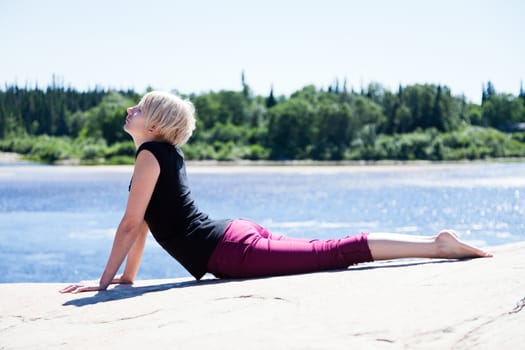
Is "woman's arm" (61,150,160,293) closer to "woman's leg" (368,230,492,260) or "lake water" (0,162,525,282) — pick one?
"woman's leg" (368,230,492,260)

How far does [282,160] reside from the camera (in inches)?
2862

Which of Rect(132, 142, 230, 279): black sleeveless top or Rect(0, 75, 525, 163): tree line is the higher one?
Rect(0, 75, 525, 163): tree line

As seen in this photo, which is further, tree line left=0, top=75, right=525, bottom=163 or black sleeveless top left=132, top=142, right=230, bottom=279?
tree line left=0, top=75, right=525, bottom=163

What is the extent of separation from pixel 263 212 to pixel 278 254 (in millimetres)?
22384

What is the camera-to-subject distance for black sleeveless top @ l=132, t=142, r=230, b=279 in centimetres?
357

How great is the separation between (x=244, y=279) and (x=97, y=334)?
38.8 inches

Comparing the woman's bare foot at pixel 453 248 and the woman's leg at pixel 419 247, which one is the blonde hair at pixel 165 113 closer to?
the woman's leg at pixel 419 247

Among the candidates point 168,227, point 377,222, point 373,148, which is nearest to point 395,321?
point 168,227

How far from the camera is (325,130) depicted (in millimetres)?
72688

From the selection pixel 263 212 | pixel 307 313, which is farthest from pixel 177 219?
pixel 263 212

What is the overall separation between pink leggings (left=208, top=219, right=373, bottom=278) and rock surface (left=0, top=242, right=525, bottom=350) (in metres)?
0.12

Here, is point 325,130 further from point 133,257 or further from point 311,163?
point 133,257

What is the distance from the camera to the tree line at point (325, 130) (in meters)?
71.9

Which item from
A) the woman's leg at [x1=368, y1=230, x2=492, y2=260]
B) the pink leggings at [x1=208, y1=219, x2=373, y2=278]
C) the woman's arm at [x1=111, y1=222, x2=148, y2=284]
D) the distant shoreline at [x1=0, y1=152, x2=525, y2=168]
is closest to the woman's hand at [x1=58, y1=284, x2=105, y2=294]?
the woman's arm at [x1=111, y1=222, x2=148, y2=284]
